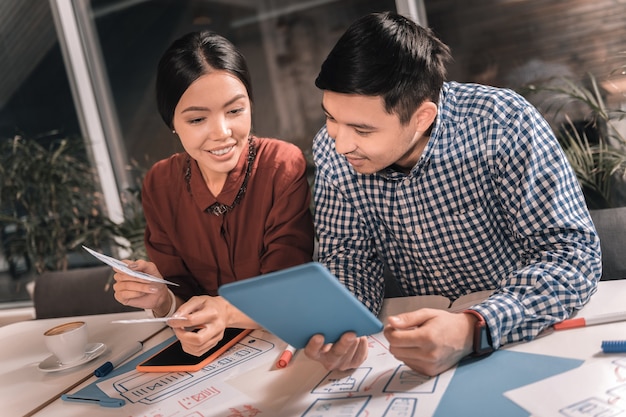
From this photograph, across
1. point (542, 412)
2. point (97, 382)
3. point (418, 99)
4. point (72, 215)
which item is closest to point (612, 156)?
point (418, 99)

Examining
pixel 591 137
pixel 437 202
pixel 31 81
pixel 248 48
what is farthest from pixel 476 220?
pixel 31 81

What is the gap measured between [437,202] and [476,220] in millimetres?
109

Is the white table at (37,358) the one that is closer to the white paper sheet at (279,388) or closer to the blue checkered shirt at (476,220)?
the white paper sheet at (279,388)

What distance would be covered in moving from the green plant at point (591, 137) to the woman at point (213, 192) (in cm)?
137

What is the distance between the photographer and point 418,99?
1.41 metres

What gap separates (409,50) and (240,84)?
1.77 feet

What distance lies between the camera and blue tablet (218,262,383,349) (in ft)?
2.89

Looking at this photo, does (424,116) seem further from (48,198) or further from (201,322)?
(48,198)

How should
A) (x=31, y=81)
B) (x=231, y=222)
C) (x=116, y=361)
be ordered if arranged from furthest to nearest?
(x=31, y=81) → (x=231, y=222) → (x=116, y=361)

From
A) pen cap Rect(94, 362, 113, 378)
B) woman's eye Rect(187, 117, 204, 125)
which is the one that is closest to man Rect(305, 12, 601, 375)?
woman's eye Rect(187, 117, 204, 125)

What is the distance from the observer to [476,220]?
1.51 m

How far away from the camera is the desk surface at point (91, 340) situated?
1052 mm

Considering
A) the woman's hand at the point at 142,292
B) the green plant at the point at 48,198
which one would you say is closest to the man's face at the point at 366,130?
the woman's hand at the point at 142,292

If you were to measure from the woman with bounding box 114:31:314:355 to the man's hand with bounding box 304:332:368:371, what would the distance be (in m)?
0.60
